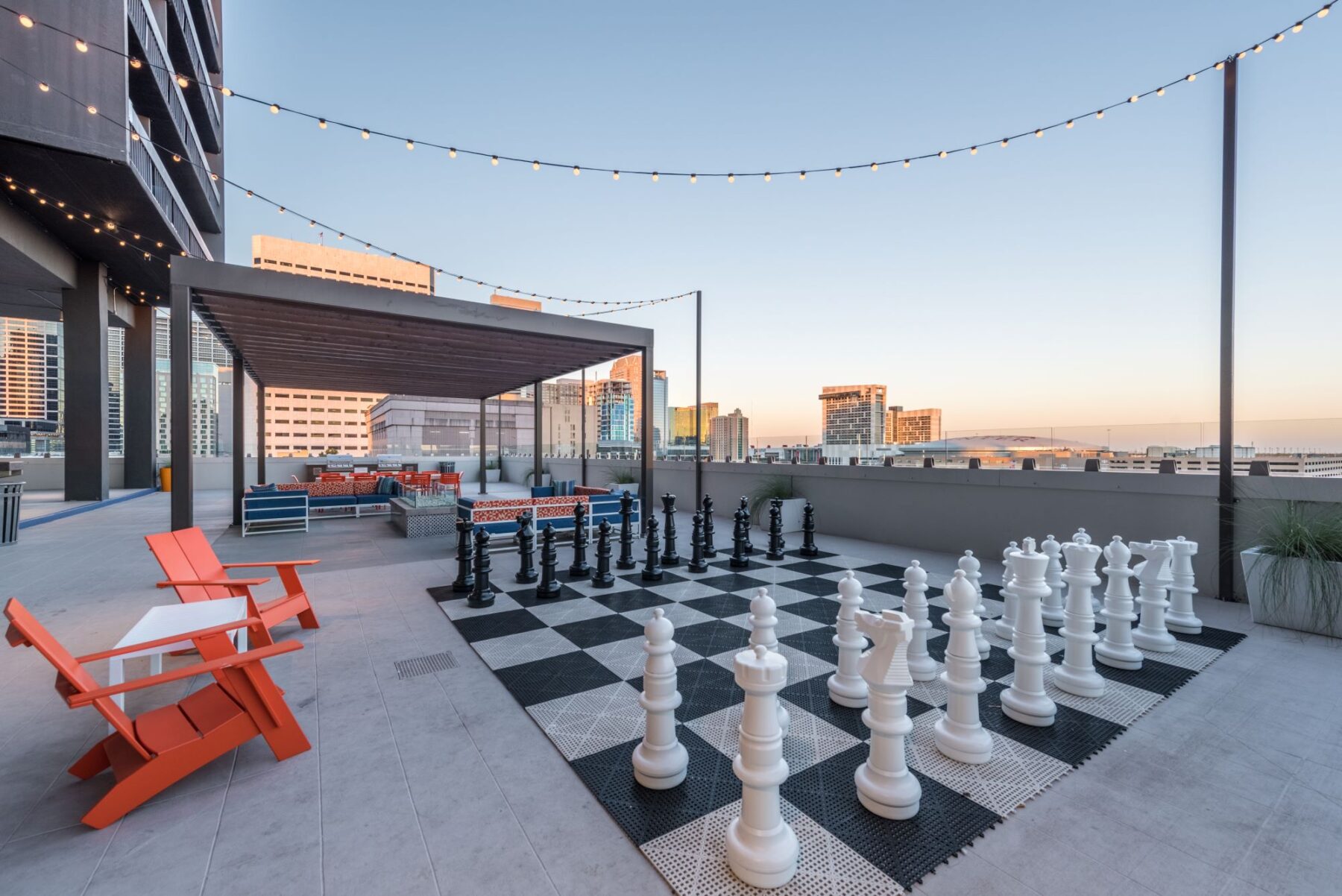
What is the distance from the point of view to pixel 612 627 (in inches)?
148

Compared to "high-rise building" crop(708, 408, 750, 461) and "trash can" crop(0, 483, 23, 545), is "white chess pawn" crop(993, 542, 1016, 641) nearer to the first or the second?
"high-rise building" crop(708, 408, 750, 461)

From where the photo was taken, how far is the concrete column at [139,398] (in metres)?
14.6

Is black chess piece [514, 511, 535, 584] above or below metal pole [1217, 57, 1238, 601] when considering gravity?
below

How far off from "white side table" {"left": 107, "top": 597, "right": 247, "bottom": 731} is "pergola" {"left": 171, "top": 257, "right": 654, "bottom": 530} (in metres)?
3.40

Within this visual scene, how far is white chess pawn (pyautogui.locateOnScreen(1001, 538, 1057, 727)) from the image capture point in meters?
2.41

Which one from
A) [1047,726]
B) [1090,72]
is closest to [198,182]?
[1090,72]

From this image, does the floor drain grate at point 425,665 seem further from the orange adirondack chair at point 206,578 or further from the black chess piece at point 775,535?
the black chess piece at point 775,535

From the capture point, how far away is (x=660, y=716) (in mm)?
1999

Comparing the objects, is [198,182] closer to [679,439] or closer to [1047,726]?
[679,439]

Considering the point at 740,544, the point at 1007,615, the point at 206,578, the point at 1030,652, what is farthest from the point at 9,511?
the point at 1007,615

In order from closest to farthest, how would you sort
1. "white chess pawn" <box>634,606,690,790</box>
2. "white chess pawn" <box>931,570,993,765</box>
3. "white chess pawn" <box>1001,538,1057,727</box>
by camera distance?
"white chess pawn" <box>634,606,690,790</box>, "white chess pawn" <box>931,570,993,765</box>, "white chess pawn" <box>1001,538,1057,727</box>

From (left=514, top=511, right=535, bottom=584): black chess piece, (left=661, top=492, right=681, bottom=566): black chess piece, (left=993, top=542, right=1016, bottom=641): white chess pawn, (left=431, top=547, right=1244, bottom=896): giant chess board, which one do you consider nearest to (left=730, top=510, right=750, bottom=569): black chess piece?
(left=661, top=492, right=681, bottom=566): black chess piece

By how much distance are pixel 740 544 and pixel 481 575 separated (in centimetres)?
270

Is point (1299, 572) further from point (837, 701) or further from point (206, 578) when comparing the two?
point (206, 578)
